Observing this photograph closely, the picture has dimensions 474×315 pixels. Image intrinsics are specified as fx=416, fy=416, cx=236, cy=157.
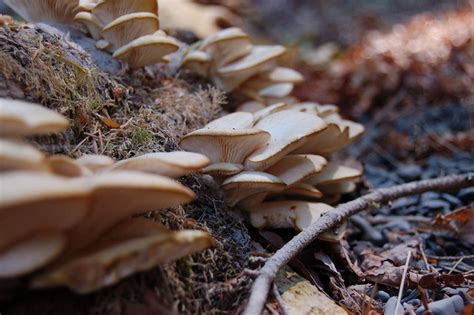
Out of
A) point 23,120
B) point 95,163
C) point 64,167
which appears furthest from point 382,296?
point 23,120

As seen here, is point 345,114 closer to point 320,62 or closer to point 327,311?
point 320,62

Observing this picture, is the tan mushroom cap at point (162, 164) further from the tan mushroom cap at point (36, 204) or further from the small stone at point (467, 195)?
the small stone at point (467, 195)

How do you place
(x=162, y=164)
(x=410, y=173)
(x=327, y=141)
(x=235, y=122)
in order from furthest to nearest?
(x=410, y=173)
(x=327, y=141)
(x=235, y=122)
(x=162, y=164)

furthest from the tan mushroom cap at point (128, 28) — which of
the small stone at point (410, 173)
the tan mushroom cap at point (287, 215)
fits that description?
the small stone at point (410, 173)

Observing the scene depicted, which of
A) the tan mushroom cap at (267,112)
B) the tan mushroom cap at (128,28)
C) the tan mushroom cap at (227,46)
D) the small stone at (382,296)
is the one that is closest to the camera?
the small stone at (382,296)

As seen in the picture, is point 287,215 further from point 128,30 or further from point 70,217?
point 128,30
